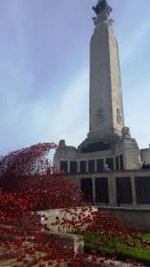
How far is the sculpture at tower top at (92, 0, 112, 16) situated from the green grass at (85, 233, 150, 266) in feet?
145

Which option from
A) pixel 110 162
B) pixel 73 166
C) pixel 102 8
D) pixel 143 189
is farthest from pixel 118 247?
pixel 102 8

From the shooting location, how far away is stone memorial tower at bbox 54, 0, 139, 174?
3781 cm

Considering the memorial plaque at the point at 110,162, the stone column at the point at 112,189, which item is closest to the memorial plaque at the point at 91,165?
the memorial plaque at the point at 110,162

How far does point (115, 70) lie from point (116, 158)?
1254 centimetres

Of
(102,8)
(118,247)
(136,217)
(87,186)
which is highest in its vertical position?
(102,8)

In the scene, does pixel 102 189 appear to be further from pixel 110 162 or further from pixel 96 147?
pixel 96 147

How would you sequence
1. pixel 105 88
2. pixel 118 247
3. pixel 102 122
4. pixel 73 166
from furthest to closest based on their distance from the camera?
Answer: pixel 105 88
pixel 73 166
pixel 102 122
pixel 118 247

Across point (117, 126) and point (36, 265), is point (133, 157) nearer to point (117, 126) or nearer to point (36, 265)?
point (117, 126)

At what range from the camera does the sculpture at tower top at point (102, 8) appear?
49656mm

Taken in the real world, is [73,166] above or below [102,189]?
above

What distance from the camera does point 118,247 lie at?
10234mm

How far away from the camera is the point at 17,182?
15109mm

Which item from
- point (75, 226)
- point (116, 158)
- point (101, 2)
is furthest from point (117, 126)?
point (75, 226)

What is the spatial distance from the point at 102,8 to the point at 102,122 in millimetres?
20120
